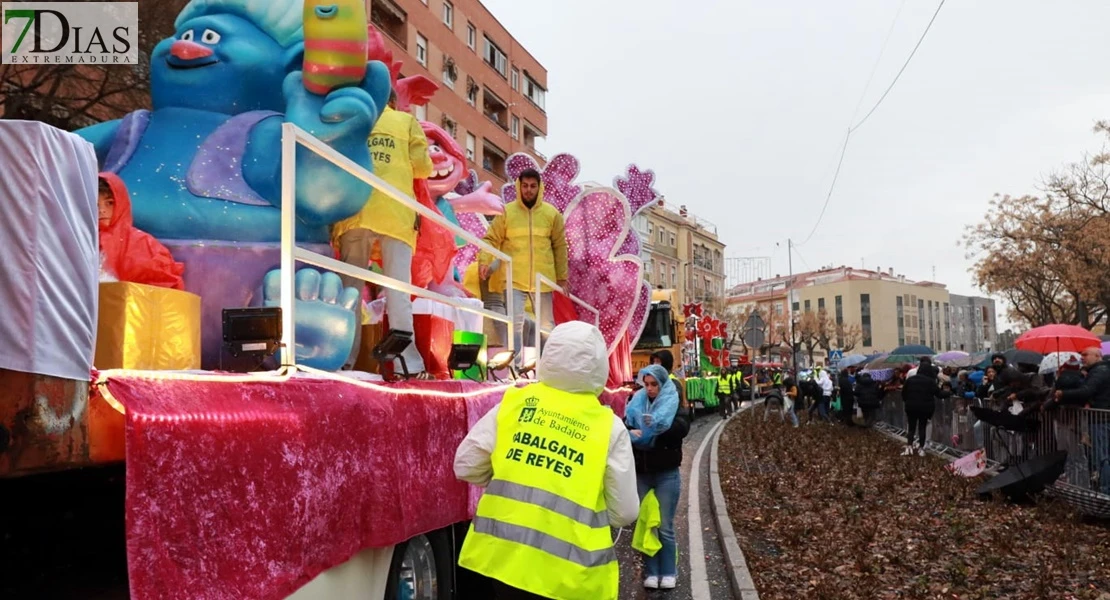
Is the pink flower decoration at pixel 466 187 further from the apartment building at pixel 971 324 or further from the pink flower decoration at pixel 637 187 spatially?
the apartment building at pixel 971 324

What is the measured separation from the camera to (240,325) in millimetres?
3051

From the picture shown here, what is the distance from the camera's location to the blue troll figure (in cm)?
430

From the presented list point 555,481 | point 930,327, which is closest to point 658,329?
point 555,481

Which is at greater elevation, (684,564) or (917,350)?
(917,350)

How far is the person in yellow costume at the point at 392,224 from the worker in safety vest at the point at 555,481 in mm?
1116

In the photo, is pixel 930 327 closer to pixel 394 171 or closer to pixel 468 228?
pixel 468 228

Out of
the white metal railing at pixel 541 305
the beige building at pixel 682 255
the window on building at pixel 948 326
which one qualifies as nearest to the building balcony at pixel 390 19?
the white metal railing at pixel 541 305

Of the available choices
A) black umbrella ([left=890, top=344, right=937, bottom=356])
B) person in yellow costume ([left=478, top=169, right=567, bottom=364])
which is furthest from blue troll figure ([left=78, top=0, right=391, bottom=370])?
black umbrella ([left=890, top=344, right=937, bottom=356])

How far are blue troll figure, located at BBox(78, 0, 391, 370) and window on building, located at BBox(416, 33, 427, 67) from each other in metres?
28.7

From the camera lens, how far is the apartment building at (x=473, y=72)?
3198cm

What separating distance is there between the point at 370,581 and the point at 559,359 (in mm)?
1220

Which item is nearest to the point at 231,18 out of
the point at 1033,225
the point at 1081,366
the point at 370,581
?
the point at 370,581

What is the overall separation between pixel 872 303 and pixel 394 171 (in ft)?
376

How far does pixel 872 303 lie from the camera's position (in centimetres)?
11244
